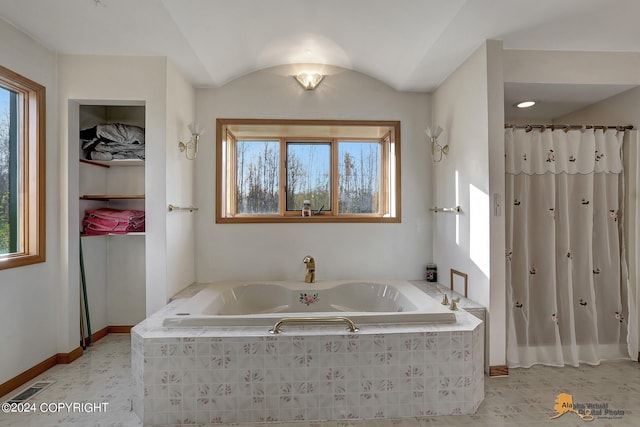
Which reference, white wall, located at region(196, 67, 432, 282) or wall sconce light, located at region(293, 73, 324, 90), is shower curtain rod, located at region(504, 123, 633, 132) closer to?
white wall, located at region(196, 67, 432, 282)

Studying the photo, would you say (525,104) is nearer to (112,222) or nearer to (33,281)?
(112,222)

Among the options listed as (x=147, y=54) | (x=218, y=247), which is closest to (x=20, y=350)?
(x=218, y=247)

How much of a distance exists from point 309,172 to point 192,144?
1079mm

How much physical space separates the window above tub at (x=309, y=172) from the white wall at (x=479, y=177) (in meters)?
0.65

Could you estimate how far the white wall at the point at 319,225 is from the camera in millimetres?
2965

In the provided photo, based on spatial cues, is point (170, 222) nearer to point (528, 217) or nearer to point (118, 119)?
point (118, 119)

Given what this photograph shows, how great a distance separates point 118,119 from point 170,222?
4.07 ft

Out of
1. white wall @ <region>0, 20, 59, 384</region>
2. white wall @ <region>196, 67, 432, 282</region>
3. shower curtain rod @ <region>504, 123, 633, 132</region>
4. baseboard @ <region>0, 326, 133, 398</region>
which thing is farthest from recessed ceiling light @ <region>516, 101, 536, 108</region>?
baseboard @ <region>0, 326, 133, 398</region>

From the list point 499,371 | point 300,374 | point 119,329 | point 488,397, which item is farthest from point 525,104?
point 119,329

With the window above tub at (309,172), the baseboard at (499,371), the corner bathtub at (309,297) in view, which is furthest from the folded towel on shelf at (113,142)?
the baseboard at (499,371)

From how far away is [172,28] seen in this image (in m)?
2.08

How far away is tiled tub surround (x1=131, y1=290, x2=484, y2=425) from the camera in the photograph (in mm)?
1693

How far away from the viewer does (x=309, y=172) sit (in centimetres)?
327

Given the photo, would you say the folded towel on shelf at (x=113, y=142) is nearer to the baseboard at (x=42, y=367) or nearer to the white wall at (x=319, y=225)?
the white wall at (x=319, y=225)
